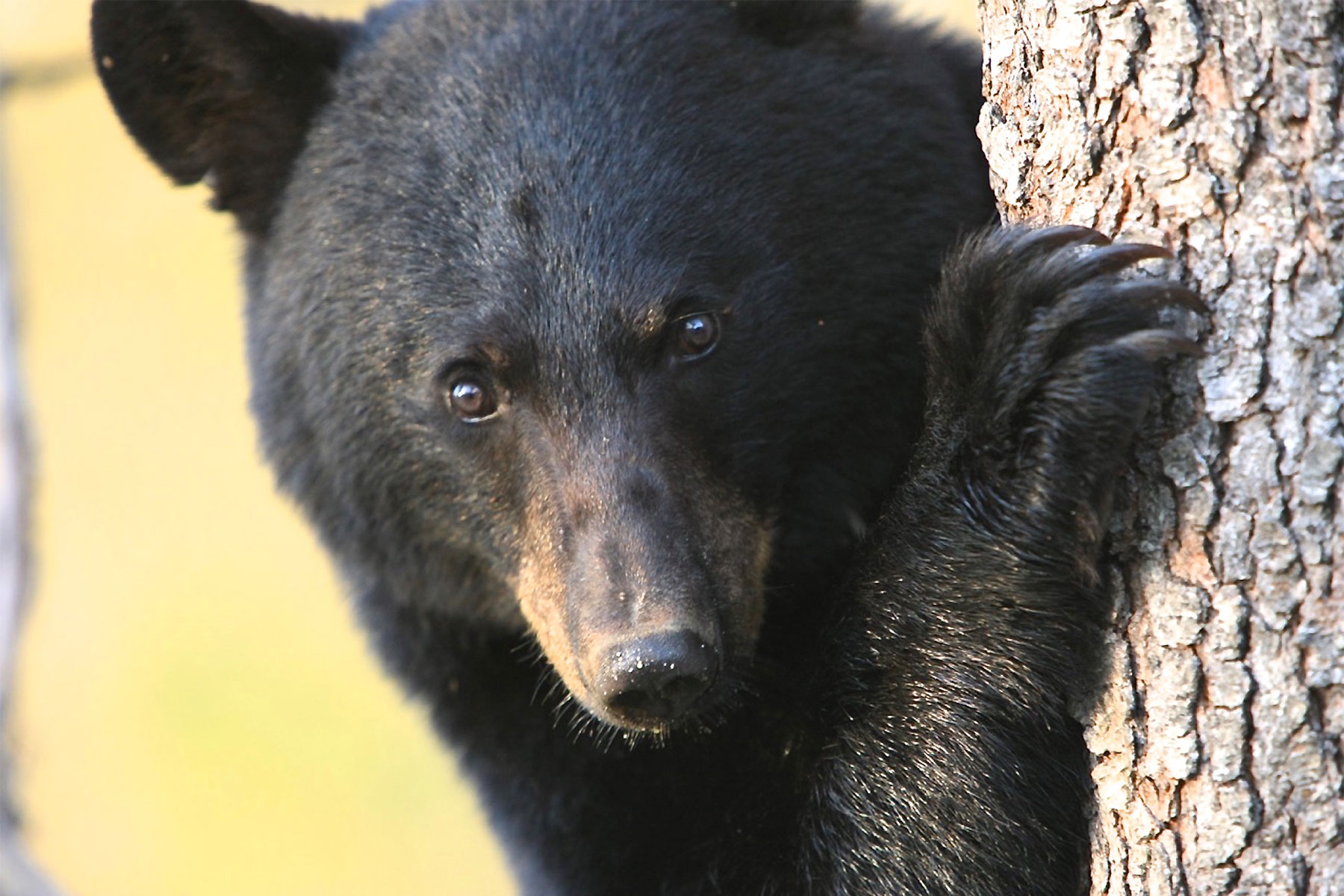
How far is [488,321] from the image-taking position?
3.08 m

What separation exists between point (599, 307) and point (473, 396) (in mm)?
372

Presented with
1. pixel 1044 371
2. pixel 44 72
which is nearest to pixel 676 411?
pixel 1044 371

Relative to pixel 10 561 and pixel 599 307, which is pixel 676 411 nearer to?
pixel 599 307

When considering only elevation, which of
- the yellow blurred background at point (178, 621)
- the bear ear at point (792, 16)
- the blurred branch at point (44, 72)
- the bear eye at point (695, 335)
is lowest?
the yellow blurred background at point (178, 621)

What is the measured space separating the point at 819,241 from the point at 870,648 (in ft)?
3.09

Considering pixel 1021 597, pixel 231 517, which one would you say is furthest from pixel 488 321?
pixel 231 517

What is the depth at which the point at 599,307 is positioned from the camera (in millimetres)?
3006

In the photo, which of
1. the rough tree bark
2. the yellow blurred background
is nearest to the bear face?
the rough tree bark

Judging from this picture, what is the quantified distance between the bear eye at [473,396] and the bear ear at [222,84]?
82 cm

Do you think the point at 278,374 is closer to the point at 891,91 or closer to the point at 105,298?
the point at 891,91

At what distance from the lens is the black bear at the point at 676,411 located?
2.56 m

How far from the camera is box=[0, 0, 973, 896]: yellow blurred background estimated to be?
10477 mm

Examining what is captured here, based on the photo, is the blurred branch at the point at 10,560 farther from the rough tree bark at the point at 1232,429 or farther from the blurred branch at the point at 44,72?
the rough tree bark at the point at 1232,429

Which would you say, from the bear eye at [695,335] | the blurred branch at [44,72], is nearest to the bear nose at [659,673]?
the bear eye at [695,335]
